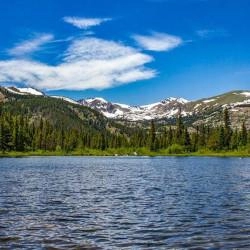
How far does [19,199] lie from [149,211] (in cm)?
1391

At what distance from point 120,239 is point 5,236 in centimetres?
657

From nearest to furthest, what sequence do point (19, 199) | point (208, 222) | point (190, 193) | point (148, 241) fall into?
point (148, 241)
point (208, 222)
point (19, 199)
point (190, 193)

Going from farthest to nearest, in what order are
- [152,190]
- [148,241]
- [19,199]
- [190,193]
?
[152,190]
[190,193]
[19,199]
[148,241]

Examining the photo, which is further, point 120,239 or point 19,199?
point 19,199

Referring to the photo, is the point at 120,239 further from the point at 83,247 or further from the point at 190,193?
the point at 190,193

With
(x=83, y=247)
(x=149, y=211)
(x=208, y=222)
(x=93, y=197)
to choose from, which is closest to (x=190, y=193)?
(x=93, y=197)

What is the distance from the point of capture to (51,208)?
40094 mm

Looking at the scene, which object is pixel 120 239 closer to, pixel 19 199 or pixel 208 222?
pixel 208 222

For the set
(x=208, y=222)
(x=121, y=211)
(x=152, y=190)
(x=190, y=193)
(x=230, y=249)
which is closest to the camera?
(x=230, y=249)

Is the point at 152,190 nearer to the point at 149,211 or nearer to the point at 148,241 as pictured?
the point at 149,211

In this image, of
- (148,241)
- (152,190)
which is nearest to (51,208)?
(148,241)

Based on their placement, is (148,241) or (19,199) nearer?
(148,241)

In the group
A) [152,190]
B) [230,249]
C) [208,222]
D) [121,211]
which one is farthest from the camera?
[152,190]

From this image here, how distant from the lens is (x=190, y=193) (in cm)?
5278
